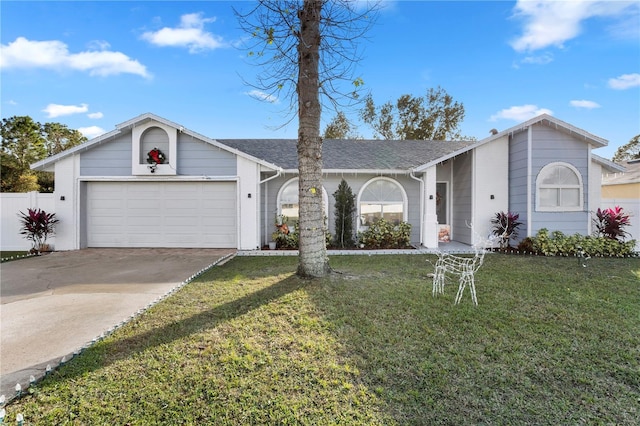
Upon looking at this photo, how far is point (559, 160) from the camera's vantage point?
9.76m

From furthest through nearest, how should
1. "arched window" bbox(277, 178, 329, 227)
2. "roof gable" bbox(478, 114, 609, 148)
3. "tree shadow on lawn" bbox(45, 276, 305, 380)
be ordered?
"arched window" bbox(277, 178, 329, 227), "roof gable" bbox(478, 114, 609, 148), "tree shadow on lawn" bbox(45, 276, 305, 380)

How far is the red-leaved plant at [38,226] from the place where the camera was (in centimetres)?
951

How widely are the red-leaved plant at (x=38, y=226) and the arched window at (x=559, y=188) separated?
15583 mm

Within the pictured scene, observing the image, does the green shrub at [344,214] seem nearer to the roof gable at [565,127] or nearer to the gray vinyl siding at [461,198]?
the gray vinyl siding at [461,198]

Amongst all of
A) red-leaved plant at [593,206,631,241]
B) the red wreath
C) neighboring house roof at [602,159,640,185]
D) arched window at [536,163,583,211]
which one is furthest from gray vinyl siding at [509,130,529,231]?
the red wreath

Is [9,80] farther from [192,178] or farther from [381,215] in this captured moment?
[381,215]

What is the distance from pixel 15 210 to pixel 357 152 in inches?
485

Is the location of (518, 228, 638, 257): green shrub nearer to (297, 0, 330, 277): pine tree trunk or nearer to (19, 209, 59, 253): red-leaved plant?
(297, 0, 330, 277): pine tree trunk

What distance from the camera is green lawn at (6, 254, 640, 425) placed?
7.63 feet

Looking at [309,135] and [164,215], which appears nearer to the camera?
[309,135]

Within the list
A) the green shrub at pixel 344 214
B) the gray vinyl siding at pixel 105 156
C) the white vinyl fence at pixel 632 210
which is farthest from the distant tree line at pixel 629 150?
the gray vinyl siding at pixel 105 156

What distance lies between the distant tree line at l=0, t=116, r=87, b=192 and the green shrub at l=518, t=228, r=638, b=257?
2444cm

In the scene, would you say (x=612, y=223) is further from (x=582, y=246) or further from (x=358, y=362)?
(x=358, y=362)

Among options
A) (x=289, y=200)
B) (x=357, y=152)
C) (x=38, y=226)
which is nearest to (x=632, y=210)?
(x=357, y=152)
